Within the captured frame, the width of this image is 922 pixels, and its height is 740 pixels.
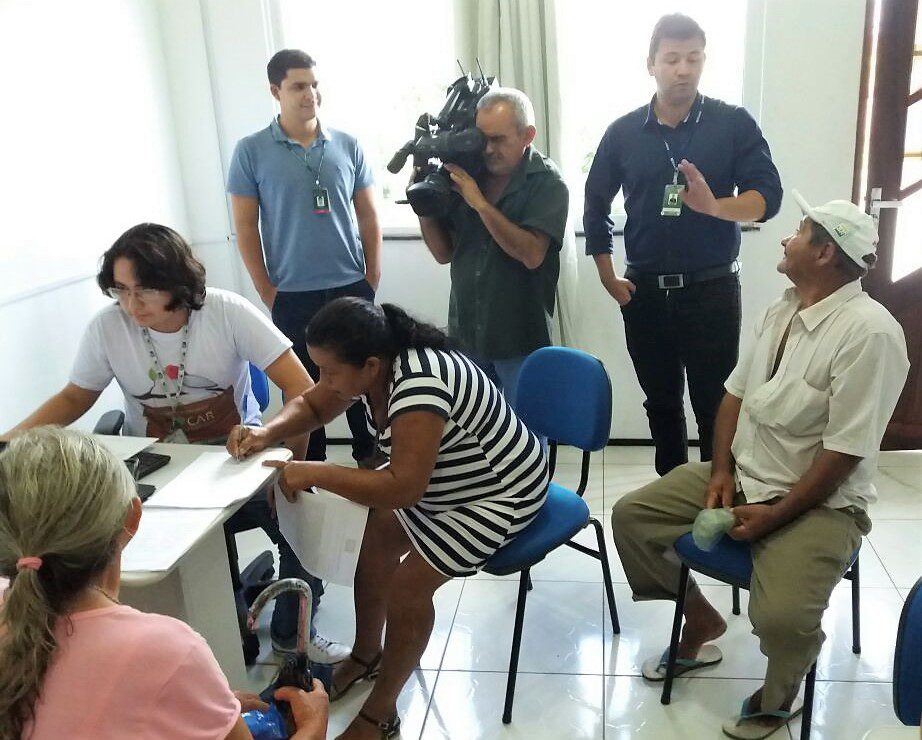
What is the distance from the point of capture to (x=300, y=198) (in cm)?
280

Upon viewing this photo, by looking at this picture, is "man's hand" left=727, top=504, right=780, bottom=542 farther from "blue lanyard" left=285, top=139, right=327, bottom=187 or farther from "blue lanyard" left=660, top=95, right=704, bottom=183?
"blue lanyard" left=285, top=139, right=327, bottom=187

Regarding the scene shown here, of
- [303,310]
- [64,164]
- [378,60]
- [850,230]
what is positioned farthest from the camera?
[378,60]

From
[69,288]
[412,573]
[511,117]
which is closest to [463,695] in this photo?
[412,573]

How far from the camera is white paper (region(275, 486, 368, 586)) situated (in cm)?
174

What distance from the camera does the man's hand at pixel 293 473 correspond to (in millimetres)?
1699

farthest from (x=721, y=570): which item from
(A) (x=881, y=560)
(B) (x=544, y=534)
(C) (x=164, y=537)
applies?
(C) (x=164, y=537)

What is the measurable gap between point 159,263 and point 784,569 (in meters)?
1.54

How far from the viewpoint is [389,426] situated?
5.56 feet

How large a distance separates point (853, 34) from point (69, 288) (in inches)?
115

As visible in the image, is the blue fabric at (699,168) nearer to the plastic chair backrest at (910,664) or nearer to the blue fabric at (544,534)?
the blue fabric at (544,534)

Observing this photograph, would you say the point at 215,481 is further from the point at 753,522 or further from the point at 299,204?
the point at 299,204

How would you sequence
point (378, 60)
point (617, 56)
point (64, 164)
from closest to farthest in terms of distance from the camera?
point (64, 164) → point (617, 56) → point (378, 60)

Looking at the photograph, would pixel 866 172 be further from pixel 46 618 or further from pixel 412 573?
pixel 46 618

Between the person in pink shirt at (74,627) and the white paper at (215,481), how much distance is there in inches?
22.9
